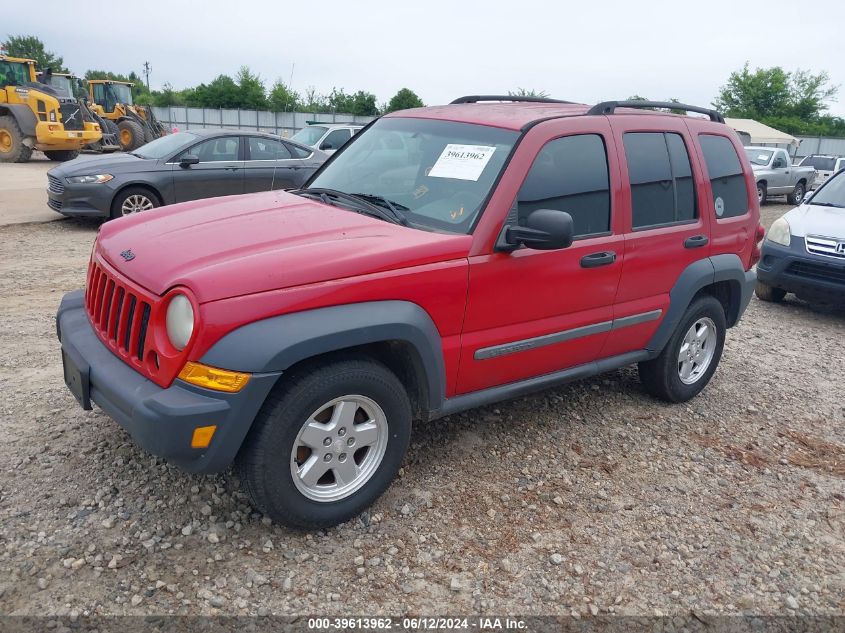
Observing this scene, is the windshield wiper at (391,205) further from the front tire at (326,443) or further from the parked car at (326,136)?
the parked car at (326,136)

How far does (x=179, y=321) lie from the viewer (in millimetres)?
2709

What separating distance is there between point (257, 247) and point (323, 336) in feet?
1.77

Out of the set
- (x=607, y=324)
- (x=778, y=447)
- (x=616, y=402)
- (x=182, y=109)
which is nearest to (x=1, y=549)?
(x=607, y=324)

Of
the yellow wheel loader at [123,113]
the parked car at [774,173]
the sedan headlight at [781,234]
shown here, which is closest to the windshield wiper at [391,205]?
the sedan headlight at [781,234]

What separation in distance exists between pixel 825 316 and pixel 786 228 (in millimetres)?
1077

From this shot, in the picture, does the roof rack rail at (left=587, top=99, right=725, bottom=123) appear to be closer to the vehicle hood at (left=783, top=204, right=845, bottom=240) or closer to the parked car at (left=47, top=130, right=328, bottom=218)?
the vehicle hood at (left=783, top=204, right=845, bottom=240)

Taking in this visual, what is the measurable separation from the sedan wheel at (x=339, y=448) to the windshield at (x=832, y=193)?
7.04m

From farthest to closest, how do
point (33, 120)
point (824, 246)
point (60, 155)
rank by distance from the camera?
point (60, 155)
point (33, 120)
point (824, 246)

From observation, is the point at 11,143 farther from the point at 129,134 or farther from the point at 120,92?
the point at 120,92

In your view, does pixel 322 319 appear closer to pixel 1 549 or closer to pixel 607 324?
pixel 1 549

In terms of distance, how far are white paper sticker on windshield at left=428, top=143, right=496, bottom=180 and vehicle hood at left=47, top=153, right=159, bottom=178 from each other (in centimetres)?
712

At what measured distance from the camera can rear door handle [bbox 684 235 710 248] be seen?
14.2ft

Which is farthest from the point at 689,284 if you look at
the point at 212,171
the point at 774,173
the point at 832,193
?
the point at 774,173

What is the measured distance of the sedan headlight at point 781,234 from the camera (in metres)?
7.56
